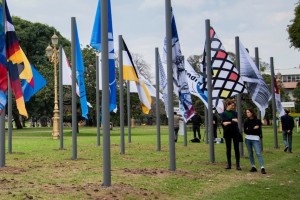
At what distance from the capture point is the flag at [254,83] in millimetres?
17594

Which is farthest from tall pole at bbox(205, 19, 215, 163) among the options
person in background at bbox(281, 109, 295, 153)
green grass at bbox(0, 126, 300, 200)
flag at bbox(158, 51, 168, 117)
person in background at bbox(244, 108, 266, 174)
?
person in background at bbox(281, 109, 295, 153)

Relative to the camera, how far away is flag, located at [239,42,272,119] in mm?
17594

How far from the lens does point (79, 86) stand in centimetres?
1917

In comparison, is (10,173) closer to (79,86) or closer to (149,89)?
(79,86)

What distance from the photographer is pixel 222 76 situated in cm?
1605

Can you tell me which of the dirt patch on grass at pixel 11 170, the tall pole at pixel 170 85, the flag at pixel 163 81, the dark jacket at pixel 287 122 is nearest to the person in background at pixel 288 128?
the dark jacket at pixel 287 122

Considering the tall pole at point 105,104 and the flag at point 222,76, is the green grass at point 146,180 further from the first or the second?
the flag at point 222,76

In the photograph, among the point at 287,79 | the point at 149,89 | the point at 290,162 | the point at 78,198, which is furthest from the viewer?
the point at 287,79

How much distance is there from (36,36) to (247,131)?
5304 centimetres

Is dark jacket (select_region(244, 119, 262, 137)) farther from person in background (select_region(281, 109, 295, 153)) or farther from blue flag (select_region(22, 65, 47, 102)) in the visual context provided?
blue flag (select_region(22, 65, 47, 102))

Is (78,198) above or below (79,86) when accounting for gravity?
below

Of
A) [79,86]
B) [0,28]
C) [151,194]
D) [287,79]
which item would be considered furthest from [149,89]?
[287,79]

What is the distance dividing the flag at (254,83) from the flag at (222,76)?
5.55 ft

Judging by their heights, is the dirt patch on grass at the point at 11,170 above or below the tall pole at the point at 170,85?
below
